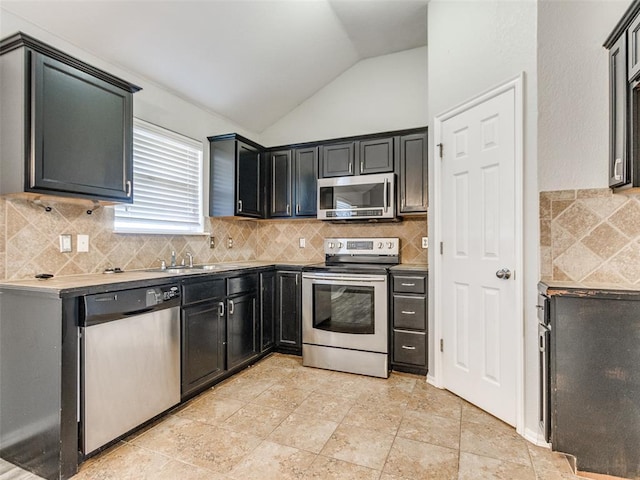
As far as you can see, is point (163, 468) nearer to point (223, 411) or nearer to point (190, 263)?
point (223, 411)

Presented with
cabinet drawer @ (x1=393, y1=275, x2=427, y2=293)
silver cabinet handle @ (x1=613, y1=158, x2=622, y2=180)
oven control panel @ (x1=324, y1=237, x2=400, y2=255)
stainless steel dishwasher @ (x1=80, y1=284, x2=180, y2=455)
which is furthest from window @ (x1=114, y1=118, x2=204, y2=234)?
silver cabinet handle @ (x1=613, y1=158, x2=622, y2=180)

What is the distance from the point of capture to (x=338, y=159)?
3.57 m

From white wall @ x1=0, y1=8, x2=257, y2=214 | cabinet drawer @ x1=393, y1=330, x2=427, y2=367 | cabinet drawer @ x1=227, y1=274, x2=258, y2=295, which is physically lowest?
cabinet drawer @ x1=393, y1=330, x2=427, y2=367

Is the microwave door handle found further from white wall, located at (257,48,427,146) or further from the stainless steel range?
white wall, located at (257,48,427,146)

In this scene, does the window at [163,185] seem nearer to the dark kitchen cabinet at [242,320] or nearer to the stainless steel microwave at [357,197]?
the dark kitchen cabinet at [242,320]

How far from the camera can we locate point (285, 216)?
3.82 metres

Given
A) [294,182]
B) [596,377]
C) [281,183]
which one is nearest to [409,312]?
[596,377]

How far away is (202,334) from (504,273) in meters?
2.15

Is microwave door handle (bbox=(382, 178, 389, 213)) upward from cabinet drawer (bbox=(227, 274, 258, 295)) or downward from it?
upward

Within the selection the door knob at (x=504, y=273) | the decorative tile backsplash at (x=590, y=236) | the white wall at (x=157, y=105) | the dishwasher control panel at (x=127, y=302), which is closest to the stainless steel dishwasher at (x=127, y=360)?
the dishwasher control panel at (x=127, y=302)

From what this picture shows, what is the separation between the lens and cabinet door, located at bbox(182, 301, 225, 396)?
233 centimetres

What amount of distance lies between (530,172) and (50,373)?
2.81 meters

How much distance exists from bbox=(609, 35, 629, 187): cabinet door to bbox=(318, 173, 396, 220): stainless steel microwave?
1.69m

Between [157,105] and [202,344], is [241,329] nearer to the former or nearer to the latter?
[202,344]
